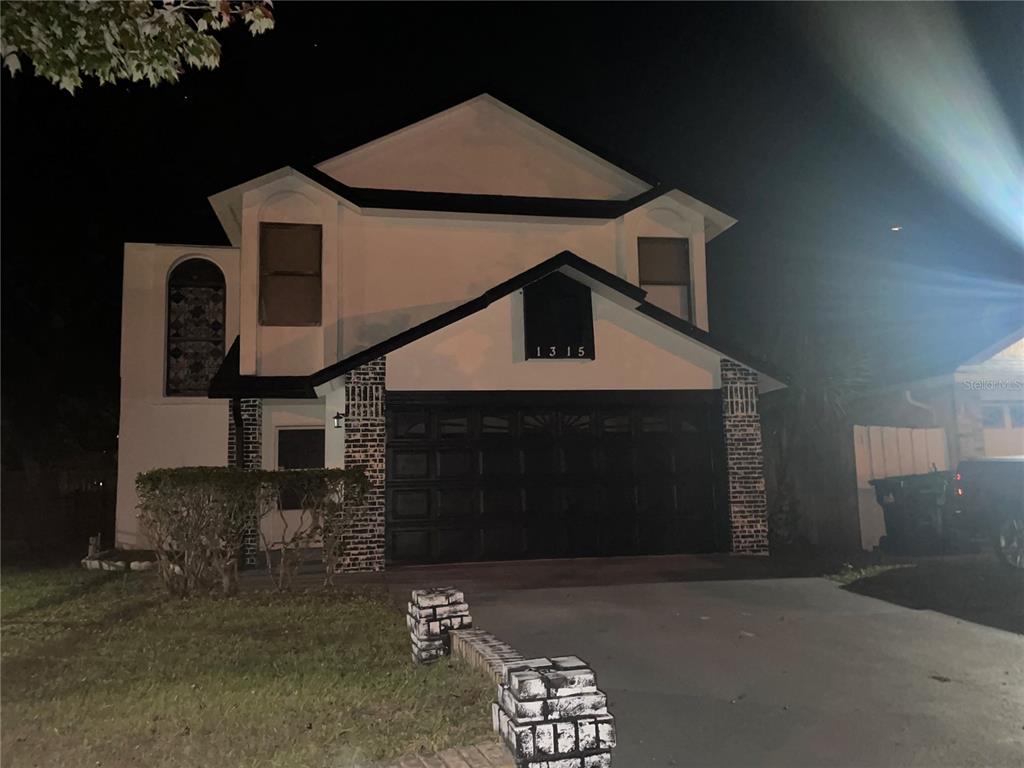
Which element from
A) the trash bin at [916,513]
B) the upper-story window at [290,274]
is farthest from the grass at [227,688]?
the trash bin at [916,513]

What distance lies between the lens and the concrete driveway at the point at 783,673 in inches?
170

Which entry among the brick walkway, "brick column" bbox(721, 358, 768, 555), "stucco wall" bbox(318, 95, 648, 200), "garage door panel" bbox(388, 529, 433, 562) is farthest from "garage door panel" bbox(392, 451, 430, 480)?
the brick walkway

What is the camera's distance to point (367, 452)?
36.8 ft

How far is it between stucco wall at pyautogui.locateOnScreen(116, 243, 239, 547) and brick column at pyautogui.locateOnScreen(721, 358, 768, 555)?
29.6 feet

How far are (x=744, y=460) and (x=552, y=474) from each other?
10.2 ft

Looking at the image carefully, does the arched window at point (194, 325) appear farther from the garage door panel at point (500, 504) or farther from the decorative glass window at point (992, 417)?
the decorative glass window at point (992, 417)

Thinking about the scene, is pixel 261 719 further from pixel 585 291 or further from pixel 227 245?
pixel 227 245

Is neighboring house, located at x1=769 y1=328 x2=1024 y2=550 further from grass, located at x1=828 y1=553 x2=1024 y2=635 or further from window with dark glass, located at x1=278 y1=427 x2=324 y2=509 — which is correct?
window with dark glass, located at x1=278 y1=427 x2=324 y2=509

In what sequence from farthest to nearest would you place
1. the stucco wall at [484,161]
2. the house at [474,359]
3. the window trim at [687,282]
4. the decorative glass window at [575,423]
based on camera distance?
the window trim at [687,282]
the stucco wall at [484,161]
the decorative glass window at [575,423]
the house at [474,359]

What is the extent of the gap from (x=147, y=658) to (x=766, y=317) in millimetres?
17422

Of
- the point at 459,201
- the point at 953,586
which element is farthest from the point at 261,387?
the point at 953,586

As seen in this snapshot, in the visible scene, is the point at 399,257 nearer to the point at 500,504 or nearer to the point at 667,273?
the point at 500,504

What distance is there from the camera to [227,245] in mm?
14781

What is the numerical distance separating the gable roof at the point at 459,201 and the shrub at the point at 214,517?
5.43 meters
